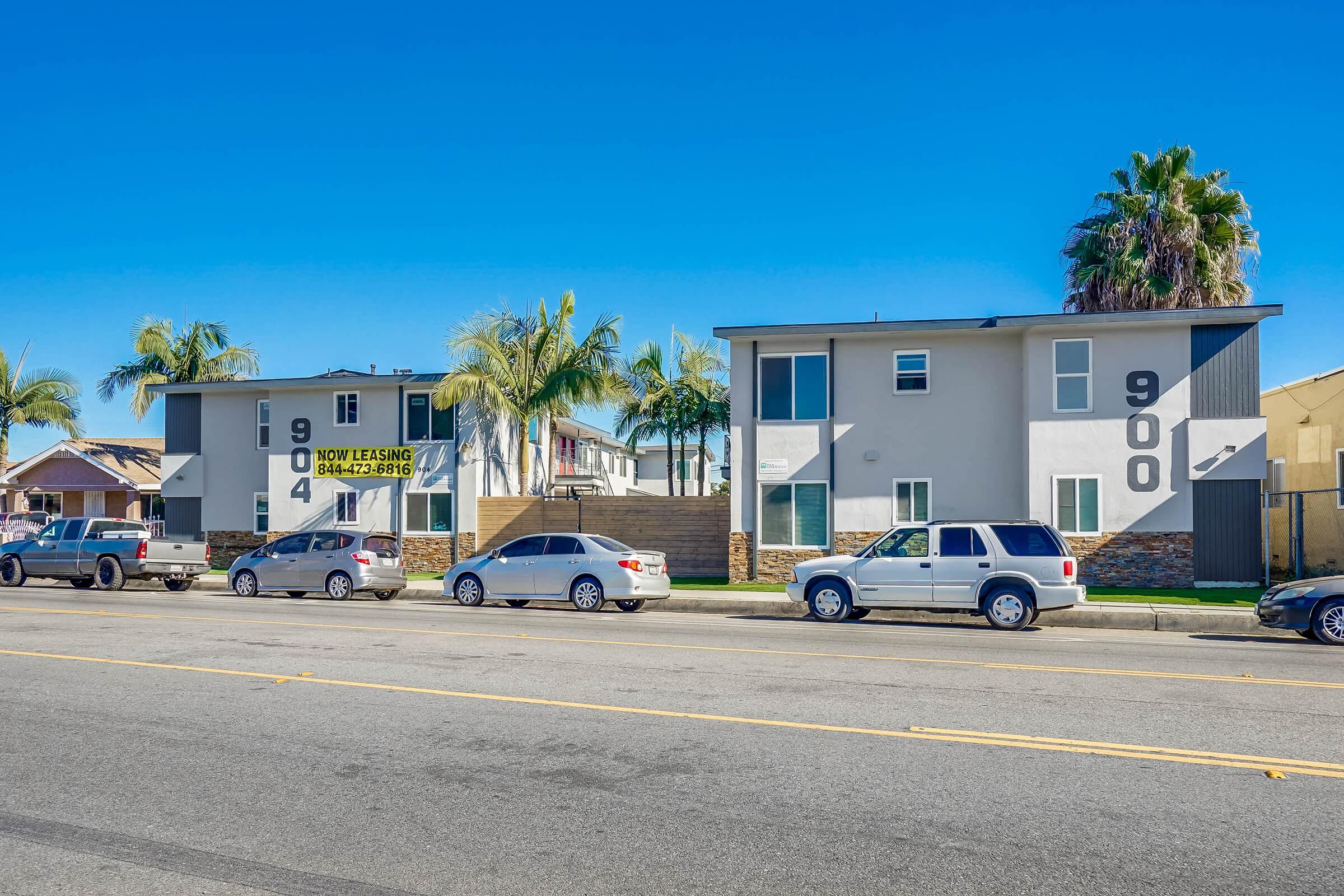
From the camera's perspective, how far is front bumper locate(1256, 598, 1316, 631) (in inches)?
561

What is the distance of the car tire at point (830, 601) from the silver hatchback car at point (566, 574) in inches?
132

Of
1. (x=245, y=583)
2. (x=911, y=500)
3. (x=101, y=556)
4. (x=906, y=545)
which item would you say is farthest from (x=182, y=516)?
(x=906, y=545)

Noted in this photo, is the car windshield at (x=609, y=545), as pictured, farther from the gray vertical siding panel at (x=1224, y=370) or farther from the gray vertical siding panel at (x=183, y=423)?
the gray vertical siding panel at (x=183, y=423)

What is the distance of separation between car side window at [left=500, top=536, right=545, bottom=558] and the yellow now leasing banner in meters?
9.77

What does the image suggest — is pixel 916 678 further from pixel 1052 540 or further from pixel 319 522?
pixel 319 522

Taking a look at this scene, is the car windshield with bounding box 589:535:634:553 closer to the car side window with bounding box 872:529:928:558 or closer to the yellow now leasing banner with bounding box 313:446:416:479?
the car side window with bounding box 872:529:928:558

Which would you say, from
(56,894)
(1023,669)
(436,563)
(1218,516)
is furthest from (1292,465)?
(56,894)

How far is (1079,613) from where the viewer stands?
17672 millimetres

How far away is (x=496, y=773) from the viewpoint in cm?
666

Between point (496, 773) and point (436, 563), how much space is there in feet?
76.4

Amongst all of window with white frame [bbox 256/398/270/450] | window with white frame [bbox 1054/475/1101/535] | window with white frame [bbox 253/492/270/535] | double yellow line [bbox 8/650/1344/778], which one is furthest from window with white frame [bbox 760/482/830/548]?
window with white frame [bbox 256/398/270/450]

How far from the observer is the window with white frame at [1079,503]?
22.9m

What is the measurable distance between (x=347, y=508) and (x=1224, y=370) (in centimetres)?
2261

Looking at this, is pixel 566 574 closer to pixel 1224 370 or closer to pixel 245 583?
pixel 245 583
